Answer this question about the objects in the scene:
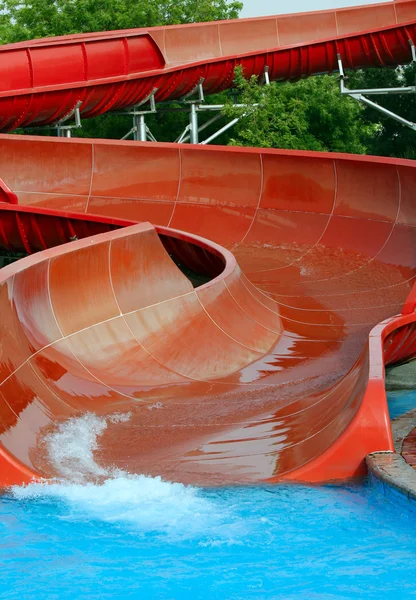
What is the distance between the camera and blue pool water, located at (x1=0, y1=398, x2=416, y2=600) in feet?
16.3

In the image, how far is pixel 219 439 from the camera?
7.36m

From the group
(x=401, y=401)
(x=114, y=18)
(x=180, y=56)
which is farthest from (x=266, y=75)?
(x=401, y=401)

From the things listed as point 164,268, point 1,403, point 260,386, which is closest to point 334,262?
point 164,268

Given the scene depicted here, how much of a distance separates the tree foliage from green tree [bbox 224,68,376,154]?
18.5 ft

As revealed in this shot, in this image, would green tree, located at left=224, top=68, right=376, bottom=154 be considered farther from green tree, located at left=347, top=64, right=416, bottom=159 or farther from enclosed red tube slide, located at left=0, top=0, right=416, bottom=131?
green tree, located at left=347, top=64, right=416, bottom=159

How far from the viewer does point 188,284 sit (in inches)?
410

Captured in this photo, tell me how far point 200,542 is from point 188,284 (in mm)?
5225

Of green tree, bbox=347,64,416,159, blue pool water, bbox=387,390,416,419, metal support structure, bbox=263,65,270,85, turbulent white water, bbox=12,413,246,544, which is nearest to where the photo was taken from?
turbulent white water, bbox=12,413,246,544

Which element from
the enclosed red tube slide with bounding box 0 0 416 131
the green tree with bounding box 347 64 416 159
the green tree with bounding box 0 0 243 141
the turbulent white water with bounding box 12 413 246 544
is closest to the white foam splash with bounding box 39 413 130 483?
the turbulent white water with bounding box 12 413 246 544

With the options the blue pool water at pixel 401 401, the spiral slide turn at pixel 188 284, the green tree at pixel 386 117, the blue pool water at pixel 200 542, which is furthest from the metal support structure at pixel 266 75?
the blue pool water at pixel 200 542

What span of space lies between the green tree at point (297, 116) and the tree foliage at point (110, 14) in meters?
5.65

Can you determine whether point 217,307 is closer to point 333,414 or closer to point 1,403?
point 333,414

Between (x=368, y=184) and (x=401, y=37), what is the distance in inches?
315

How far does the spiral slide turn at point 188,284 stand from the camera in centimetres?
707
